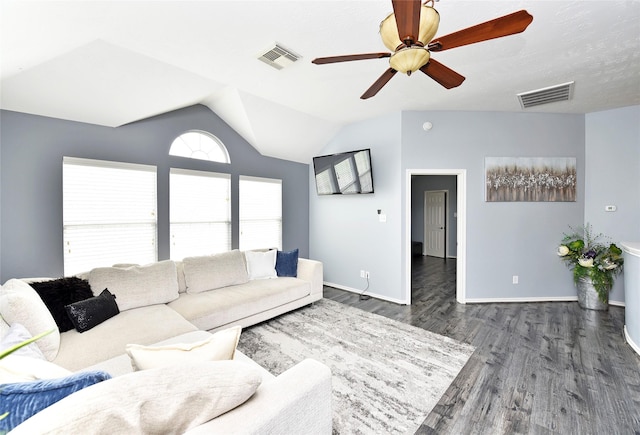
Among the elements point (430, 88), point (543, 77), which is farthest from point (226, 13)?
point (543, 77)

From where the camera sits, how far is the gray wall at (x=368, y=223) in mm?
4062

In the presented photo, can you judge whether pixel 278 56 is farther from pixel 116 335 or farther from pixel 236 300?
pixel 116 335

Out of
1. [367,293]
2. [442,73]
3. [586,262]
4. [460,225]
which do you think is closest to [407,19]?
[442,73]

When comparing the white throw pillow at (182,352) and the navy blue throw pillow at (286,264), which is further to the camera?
the navy blue throw pillow at (286,264)

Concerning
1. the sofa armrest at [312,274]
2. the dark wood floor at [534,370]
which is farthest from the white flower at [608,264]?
the sofa armrest at [312,274]

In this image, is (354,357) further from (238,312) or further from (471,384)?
(238,312)

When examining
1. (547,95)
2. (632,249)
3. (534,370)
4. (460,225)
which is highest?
(547,95)

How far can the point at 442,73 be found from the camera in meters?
1.87

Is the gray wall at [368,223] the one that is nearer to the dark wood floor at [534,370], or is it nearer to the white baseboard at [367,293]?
the white baseboard at [367,293]

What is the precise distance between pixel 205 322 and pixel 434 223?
7035 mm

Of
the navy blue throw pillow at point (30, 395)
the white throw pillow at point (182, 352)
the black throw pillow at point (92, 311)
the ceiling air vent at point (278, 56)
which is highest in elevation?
the ceiling air vent at point (278, 56)

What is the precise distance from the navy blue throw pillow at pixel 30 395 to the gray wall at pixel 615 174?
5629 mm

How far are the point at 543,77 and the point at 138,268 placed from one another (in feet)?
15.4

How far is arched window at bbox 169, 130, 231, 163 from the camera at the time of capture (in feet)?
12.1
